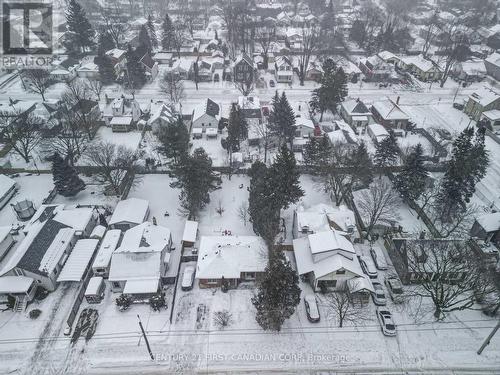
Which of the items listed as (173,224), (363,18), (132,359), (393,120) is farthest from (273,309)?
(363,18)

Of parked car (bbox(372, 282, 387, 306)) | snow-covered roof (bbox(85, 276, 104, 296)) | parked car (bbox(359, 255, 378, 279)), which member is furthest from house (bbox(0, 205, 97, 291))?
parked car (bbox(372, 282, 387, 306))

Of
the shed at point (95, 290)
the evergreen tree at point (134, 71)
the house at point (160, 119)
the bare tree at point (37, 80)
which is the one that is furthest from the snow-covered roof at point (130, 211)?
the bare tree at point (37, 80)

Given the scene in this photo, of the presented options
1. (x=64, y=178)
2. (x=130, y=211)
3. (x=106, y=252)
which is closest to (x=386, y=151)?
(x=130, y=211)

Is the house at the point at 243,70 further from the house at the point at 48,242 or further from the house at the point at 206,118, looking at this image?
the house at the point at 48,242

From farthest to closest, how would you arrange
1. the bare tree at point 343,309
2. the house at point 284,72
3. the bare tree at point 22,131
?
the house at point 284,72
the bare tree at point 22,131
the bare tree at point 343,309

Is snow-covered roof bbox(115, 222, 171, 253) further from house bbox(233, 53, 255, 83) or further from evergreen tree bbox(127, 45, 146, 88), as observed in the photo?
house bbox(233, 53, 255, 83)

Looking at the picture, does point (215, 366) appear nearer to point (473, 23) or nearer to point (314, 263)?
point (314, 263)
